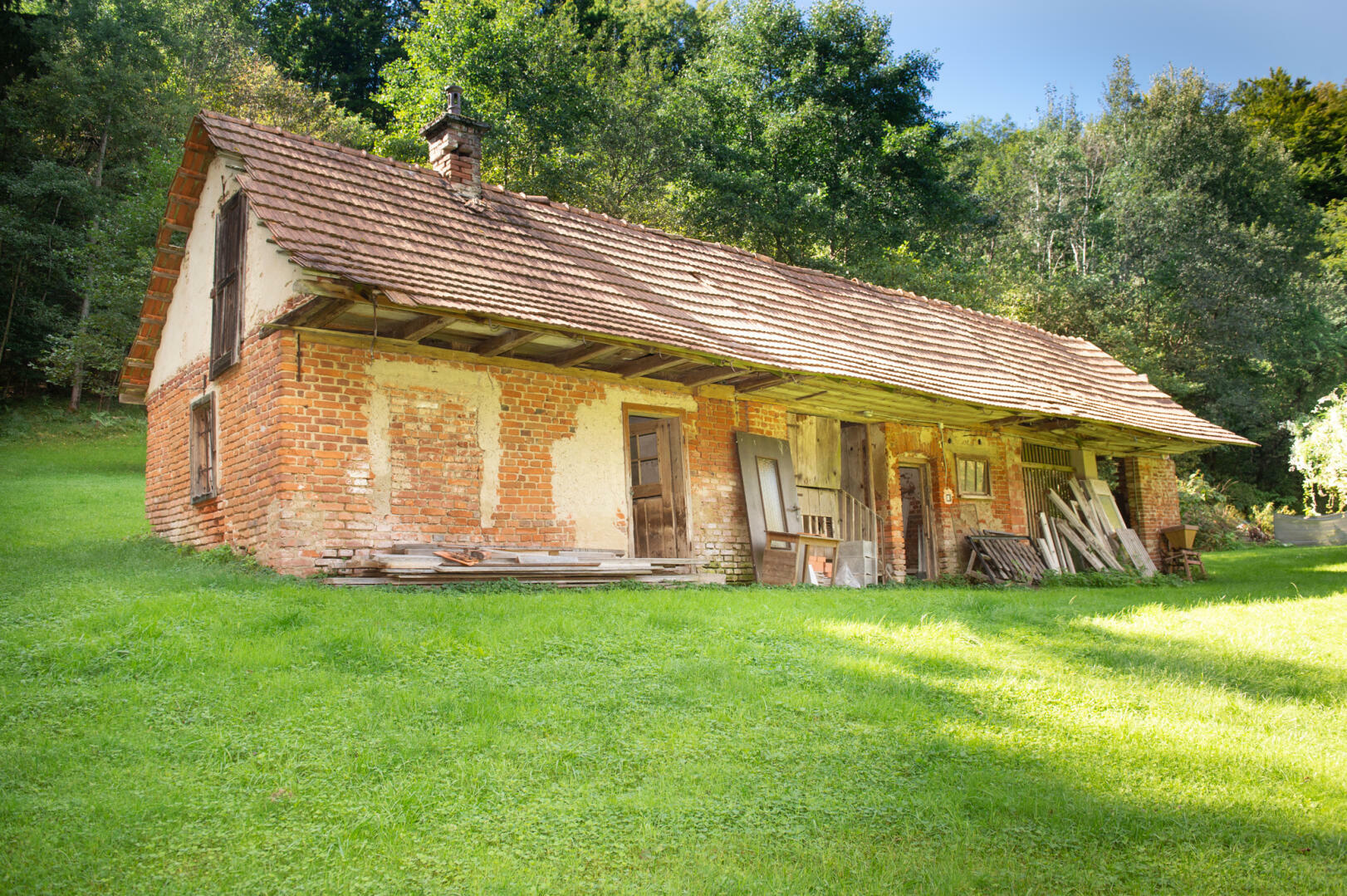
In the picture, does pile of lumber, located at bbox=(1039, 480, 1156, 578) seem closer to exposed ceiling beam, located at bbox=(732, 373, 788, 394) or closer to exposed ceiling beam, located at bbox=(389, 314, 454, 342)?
exposed ceiling beam, located at bbox=(732, 373, 788, 394)

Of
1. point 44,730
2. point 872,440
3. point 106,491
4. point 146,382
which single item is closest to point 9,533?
point 146,382

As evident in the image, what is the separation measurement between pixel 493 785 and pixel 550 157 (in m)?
25.0

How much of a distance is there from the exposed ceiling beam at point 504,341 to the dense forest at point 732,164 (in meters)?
17.9

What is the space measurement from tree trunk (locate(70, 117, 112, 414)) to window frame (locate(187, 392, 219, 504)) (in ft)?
52.8

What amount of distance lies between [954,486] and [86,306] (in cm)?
2581

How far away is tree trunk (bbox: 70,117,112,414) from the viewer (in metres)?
25.5

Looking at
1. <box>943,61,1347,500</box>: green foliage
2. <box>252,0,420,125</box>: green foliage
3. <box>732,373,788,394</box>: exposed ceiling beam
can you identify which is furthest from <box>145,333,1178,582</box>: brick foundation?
<box>252,0,420,125</box>: green foliage

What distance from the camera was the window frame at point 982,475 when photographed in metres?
15.5

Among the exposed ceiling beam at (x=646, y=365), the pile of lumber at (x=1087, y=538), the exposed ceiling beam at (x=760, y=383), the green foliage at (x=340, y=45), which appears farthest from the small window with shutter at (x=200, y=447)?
the green foliage at (x=340, y=45)

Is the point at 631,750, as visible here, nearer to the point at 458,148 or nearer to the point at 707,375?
the point at 707,375

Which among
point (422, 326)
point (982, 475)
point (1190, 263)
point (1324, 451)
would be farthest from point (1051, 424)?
point (1190, 263)

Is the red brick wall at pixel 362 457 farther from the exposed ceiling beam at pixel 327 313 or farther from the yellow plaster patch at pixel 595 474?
the exposed ceiling beam at pixel 327 313

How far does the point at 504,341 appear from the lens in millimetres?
9812

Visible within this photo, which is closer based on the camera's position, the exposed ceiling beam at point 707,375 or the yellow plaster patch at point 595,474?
the yellow plaster patch at point 595,474
